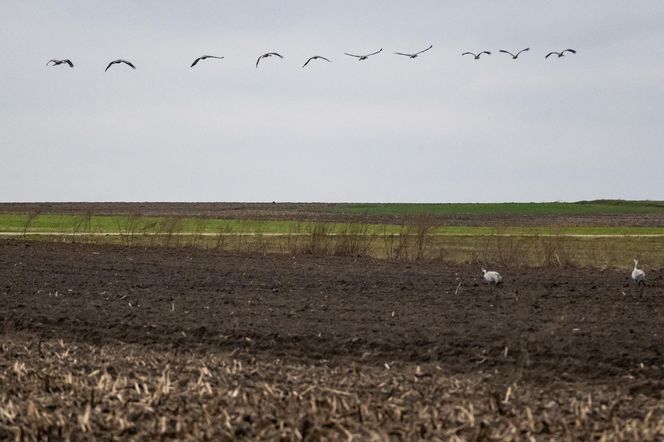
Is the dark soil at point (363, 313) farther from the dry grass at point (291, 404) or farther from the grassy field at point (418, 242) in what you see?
the grassy field at point (418, 242)

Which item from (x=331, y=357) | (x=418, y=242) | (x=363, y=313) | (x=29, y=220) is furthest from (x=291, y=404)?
(x=29, y=220)

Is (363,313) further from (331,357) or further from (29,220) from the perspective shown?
(29,220)

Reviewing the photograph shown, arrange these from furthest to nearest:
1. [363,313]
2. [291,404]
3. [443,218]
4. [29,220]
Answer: [443,218] → [29,220] → [363,313] → [291,404]

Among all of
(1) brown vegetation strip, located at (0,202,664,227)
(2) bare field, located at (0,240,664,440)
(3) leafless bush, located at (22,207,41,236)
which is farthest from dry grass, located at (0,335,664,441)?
(3) leafless bush, located at (22,207,41,236)

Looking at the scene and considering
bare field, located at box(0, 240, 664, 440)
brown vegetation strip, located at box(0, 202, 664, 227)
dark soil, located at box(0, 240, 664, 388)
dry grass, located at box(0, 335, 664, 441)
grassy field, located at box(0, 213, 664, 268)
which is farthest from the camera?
brown vegetation strip, located at box(0, 202, 664, 227)

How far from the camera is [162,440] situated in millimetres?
9180

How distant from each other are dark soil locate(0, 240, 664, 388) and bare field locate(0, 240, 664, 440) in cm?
4

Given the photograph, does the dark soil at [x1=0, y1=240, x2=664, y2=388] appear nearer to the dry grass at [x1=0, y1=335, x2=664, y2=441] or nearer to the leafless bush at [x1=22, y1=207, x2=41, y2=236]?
the dry grass at [x1=0, y1=335, x2=664, y2=441]

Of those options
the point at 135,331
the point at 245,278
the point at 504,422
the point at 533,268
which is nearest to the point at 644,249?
the point at 533,268

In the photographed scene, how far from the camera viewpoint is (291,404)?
10.3 metres

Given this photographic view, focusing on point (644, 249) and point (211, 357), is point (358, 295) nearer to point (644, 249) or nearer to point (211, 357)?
point (211, 357)

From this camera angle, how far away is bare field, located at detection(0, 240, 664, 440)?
31.6ft

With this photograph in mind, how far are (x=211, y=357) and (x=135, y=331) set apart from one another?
2.37 m

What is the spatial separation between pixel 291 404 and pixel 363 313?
607cm
